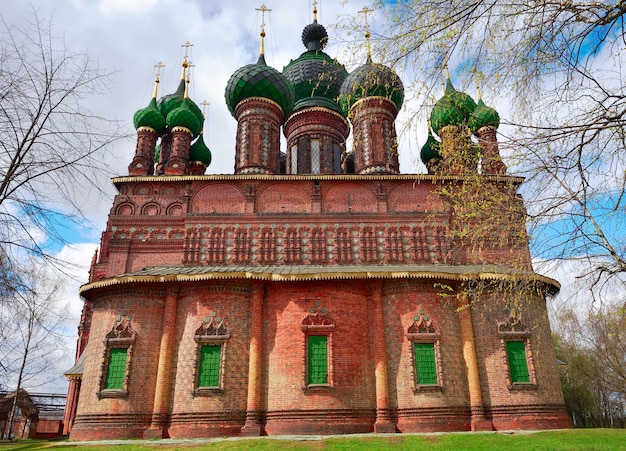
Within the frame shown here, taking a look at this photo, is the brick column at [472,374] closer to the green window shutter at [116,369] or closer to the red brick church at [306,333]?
the red brick church at [306,333]

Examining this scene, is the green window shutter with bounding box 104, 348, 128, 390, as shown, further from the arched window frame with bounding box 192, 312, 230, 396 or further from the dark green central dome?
the dark green central dome

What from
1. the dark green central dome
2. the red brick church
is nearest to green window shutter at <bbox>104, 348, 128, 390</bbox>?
the red brick church

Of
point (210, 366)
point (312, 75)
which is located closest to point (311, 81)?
point (312, 75)

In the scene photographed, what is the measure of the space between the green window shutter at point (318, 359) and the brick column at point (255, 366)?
3.58 feet

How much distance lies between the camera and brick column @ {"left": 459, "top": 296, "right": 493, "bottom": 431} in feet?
32.5

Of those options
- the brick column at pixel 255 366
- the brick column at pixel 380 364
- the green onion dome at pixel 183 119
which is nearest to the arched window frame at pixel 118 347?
the brick column at pixel 255 366

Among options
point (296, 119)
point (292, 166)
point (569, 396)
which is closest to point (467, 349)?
point (292, 166)

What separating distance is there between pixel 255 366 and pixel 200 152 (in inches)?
415

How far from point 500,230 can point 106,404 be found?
8716mm

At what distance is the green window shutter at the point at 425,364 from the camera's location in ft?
33.4

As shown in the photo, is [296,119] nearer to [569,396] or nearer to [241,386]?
[241,386]

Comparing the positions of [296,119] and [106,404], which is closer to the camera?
[106,404]

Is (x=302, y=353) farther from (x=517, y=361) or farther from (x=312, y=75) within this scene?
(x=312, y=75)

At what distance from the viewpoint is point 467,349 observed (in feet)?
34.3
